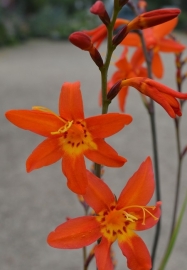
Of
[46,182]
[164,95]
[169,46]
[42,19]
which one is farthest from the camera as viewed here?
[42,19]

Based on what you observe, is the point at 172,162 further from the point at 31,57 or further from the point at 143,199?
the point at 31,57

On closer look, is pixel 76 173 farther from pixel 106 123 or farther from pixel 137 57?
pixel 137 57

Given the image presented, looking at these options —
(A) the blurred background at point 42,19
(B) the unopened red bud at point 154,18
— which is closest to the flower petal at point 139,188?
(B) the unopened red bud at point 154,18

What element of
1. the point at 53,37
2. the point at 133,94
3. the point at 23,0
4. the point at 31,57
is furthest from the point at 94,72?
the point at 23,0

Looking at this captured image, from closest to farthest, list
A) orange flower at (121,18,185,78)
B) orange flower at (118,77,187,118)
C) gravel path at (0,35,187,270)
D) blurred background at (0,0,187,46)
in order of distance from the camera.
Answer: orange flower at (118,77,187,118) < orange flower at (121,18,185,78) < gravel path at (0,35,187,270) < blurred background at (0,0,187,46)

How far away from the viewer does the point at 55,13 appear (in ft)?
19.5

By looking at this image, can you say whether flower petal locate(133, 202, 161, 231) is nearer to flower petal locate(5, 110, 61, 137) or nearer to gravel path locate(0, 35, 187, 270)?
flower petal locate(5, 110, 61, 137)

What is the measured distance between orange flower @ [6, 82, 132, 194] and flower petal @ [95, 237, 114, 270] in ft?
0.14

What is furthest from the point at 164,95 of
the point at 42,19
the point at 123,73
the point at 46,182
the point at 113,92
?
the point at 42,19

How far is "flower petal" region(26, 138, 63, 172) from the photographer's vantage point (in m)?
0.31

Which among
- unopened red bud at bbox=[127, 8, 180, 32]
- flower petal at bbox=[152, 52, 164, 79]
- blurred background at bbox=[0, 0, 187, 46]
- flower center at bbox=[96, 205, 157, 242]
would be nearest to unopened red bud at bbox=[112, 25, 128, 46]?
unopened red bud at bbox=[127, 8, 180, 32]

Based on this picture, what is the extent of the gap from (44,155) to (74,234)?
58 mm

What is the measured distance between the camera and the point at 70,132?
333 mm

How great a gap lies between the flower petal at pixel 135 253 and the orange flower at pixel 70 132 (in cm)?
5
